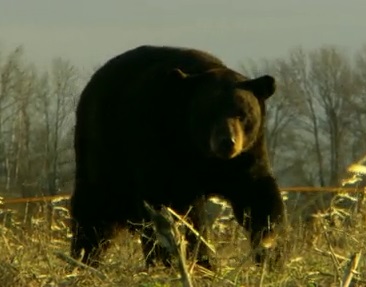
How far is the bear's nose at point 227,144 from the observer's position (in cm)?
872

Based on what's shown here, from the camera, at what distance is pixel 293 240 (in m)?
7.73

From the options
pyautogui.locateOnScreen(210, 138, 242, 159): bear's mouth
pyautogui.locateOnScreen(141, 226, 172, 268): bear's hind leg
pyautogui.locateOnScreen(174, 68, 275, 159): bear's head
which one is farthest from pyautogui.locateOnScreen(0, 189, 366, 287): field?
pyautogui.locateOnScreen(174, 68, 275, 159): bear's head

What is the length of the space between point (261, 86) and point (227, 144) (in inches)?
29.8

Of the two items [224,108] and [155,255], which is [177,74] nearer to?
[224,108]

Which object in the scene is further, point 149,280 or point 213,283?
→ point 149,280

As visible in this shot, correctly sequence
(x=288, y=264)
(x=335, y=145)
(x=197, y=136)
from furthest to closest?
(x=335, y=145) → (x=197, y=136) → (x=288, y=264)

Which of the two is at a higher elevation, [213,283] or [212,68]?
[212,68]

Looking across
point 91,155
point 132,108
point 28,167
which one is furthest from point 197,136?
point 28,167

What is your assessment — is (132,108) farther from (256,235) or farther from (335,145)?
(335,145)

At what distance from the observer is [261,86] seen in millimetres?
9305

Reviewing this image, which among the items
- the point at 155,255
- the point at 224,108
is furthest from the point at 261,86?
the point at 155,255

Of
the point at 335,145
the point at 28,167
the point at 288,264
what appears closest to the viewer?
the point at 288,264

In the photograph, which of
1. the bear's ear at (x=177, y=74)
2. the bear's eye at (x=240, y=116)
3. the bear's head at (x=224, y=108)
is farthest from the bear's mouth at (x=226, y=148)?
the bear's ear at (x=177, y=74)

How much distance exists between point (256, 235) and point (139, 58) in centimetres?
209
